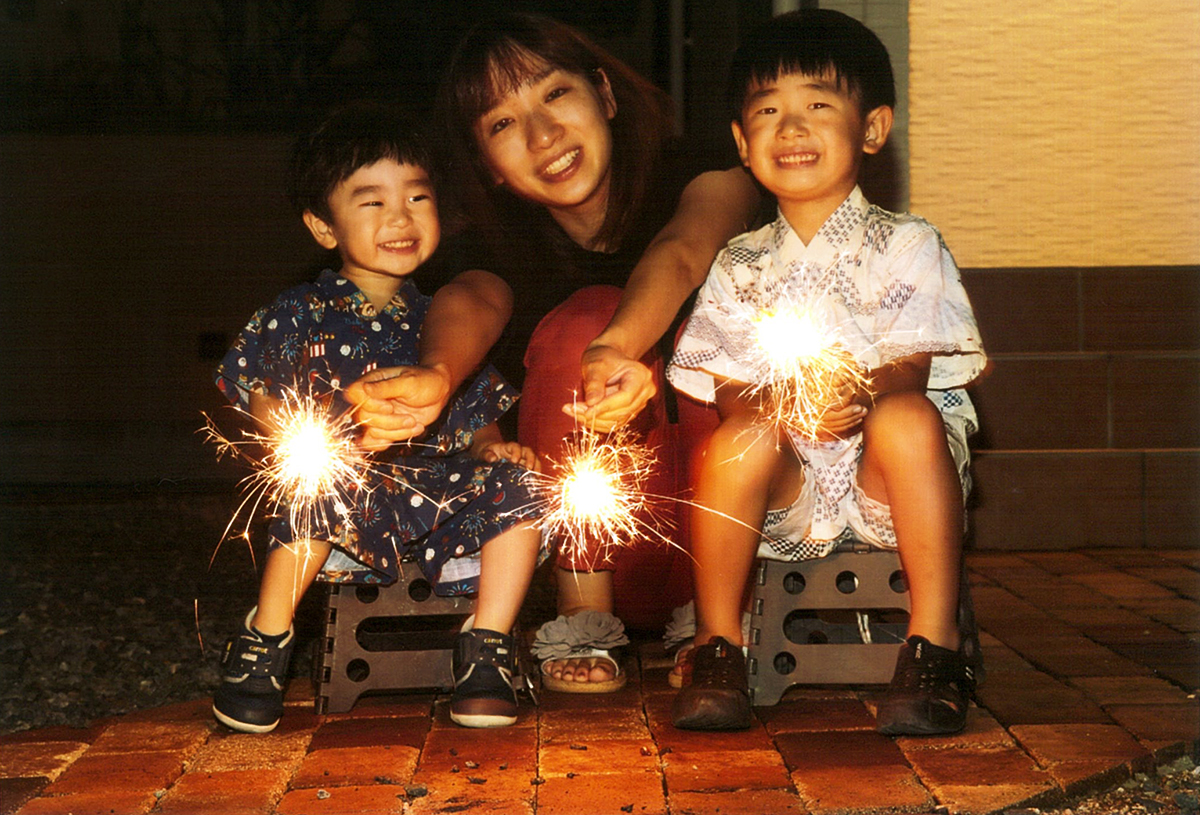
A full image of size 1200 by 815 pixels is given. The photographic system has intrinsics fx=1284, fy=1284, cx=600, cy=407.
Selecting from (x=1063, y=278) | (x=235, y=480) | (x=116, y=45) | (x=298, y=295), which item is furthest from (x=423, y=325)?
(x=116, y=45)

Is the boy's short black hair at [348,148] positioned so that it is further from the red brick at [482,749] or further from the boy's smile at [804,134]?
the red brick at [482,749]

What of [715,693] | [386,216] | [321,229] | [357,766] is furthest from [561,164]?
[357,766]

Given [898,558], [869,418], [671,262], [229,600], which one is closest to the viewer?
[869,418]

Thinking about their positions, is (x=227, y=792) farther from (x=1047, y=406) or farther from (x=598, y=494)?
(x=1047, y=406)

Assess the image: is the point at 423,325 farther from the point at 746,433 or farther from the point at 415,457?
the point at 746,433

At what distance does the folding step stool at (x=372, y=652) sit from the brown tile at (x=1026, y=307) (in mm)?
2045

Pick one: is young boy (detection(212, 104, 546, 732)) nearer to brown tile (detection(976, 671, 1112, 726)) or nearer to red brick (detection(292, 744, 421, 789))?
red brick (detection(292, 744, 421, 789))

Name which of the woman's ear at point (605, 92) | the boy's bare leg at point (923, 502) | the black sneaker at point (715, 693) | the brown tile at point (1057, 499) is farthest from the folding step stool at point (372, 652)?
the brown tile at point (1057, 499)

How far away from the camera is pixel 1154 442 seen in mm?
3760

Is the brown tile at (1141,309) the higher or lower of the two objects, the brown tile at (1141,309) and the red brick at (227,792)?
the higher

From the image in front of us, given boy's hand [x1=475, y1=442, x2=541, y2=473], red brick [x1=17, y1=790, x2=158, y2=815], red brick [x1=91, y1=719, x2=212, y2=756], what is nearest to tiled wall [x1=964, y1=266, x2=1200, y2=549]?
boy's hand [x1=475, y1=442, x2=541, y2=473]

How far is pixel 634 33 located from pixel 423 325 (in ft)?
10.4

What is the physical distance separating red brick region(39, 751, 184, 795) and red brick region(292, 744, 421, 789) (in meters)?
0.21

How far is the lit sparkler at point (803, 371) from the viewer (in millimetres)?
2107
